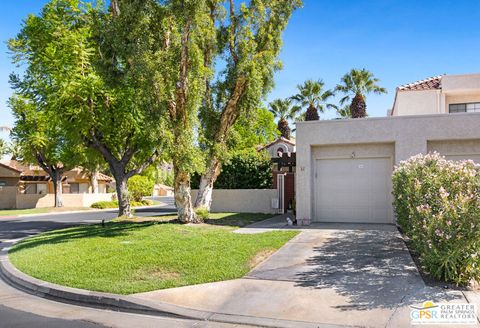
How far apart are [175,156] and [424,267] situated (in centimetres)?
890

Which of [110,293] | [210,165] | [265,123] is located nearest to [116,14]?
[210,165]

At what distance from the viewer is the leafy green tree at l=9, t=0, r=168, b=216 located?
544 inches

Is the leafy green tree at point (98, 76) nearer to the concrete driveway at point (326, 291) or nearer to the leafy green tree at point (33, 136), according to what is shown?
the concrete driveway at point (326, 291)

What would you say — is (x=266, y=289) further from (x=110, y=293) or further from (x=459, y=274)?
(x=459, y=274)

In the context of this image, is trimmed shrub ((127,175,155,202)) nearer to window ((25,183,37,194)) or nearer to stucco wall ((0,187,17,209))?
stucco wall ((0,187,17,209))

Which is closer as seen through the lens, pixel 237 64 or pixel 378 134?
pixel 378 134

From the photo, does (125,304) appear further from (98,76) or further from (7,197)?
(7,197)

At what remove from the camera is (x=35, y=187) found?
1751 inches

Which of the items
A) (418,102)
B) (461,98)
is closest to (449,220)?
(418,102)

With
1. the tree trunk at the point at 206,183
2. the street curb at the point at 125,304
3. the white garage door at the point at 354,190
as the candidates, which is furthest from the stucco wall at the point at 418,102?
the street curb at the point at 125,304

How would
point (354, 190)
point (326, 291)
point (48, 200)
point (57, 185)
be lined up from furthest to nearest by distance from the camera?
point (48, 200)
point (57, 185)
point (354, 190)
point (326, 291)

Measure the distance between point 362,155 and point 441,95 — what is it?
8050mm

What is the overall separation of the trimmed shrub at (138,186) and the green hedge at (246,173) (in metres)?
16.3

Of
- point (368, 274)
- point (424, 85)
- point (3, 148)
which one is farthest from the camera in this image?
point (3, 148)
